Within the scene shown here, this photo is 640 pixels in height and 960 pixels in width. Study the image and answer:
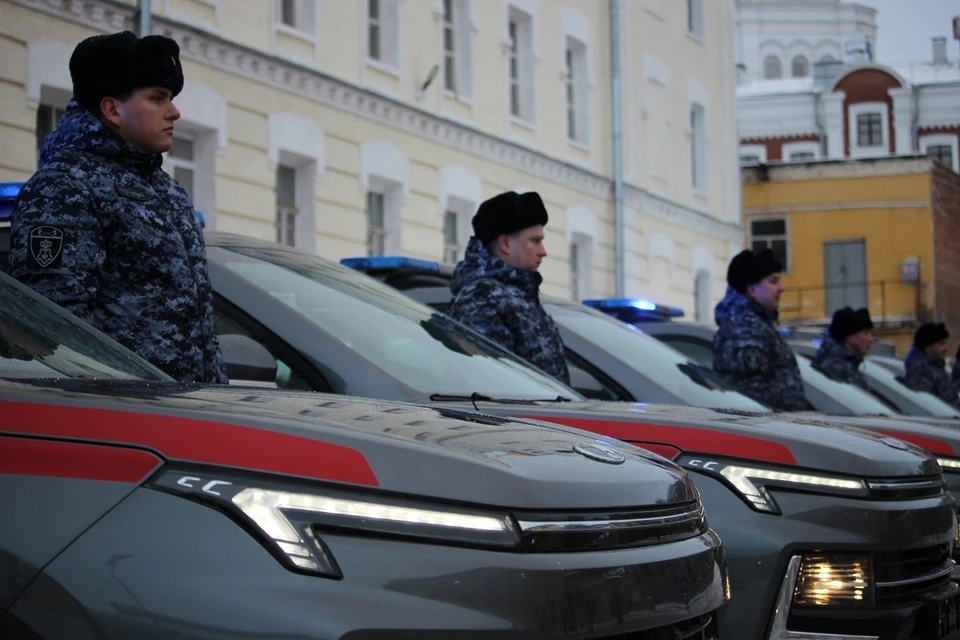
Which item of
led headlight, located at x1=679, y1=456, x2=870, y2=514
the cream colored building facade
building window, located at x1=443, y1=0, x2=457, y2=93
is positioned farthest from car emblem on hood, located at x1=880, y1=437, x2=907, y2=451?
building window, located at x1=443, y1=0, x2=457, y2=93

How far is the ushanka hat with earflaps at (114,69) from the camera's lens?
4.32m

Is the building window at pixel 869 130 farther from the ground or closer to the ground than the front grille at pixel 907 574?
farther from the ground

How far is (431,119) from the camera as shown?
60.4ft

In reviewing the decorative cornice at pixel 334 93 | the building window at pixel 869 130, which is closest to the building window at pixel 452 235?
the decorative cornice at pixel 334 93

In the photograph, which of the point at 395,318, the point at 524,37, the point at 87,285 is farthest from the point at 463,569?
the point at 524,37

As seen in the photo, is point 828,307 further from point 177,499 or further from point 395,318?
point 177,499

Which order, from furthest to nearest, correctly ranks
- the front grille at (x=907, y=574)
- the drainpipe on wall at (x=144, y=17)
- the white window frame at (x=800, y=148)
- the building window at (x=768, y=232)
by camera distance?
the white window frame at (x=800, y=148) → the building window at (x=768, y=232) → the drainpipe on wall at (x=144, y=17) → the front grille at (x=907, y=574)

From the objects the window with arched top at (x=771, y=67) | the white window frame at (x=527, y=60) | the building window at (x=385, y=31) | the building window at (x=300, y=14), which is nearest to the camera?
the building window at (x=300, y=14)

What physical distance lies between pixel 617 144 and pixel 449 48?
4.90 meters

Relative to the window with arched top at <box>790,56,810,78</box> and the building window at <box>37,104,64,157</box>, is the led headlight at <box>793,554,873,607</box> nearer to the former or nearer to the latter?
the building window at <box>37,104,64,157</box>

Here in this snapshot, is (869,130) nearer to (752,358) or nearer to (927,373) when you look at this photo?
(927,373)

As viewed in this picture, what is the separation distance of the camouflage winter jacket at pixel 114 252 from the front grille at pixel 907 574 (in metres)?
1.98

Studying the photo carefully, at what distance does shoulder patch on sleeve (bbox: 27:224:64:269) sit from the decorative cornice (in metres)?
9.27

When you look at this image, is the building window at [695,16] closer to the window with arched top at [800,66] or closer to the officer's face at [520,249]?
the officer's face at [520,249]
